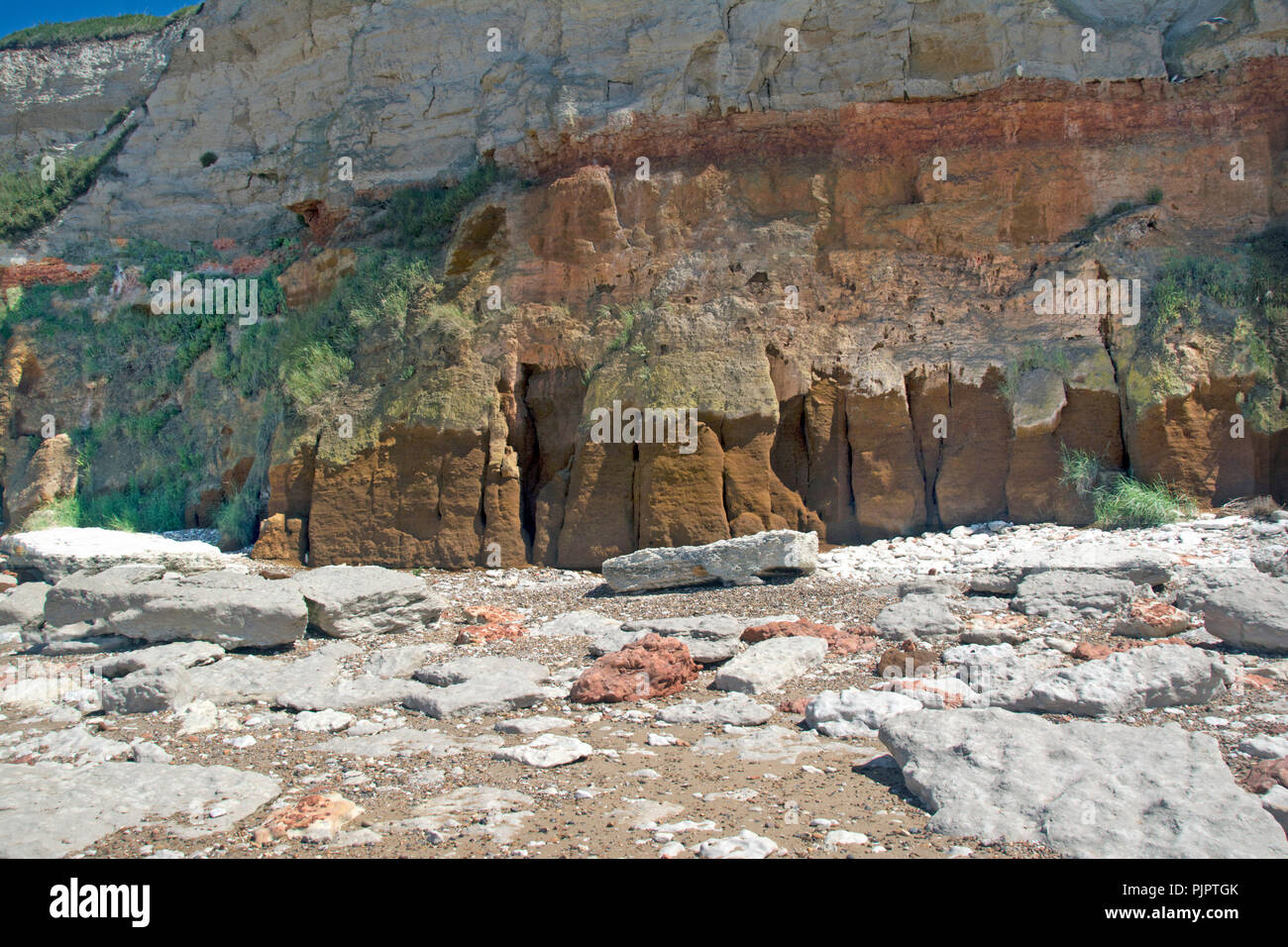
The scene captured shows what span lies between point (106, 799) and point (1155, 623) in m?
6.53

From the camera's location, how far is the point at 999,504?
37.1ft

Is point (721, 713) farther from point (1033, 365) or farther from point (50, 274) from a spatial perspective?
point (50, 274)

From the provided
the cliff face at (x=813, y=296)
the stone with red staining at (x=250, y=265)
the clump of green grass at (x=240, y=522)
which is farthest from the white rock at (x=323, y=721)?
the stone with red staining at (x=250, y=265)

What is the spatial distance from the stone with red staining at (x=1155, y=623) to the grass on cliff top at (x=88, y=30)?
22.7 m

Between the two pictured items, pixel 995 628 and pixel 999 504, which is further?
pixel 999 504

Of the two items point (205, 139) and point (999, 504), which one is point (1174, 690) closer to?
point (999, 504)

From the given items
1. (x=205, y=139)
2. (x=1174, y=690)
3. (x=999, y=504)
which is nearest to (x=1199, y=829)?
(x=1174, y=690)

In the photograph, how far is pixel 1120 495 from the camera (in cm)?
1050

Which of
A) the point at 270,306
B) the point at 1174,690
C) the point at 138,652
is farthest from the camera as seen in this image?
the point at 270,306

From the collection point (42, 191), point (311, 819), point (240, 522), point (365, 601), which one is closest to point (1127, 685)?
point (311, 819)

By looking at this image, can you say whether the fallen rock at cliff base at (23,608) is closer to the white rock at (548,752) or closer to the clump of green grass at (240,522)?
the clump of green grass at (240,522)

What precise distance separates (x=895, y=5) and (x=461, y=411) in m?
7.97

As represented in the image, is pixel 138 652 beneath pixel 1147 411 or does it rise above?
beneath

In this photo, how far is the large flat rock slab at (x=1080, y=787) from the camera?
3.27 m
